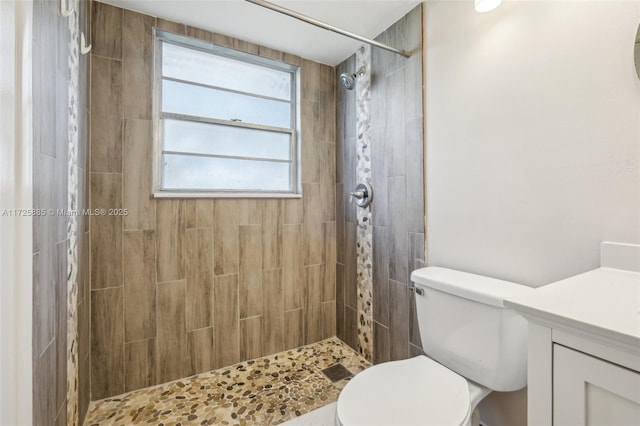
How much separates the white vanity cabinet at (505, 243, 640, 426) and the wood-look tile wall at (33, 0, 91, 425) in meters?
1.28

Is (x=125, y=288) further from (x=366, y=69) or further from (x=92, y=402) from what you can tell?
(x=366, y=69)

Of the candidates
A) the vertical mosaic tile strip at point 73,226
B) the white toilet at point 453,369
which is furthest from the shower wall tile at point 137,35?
the white toilet at point 453,369

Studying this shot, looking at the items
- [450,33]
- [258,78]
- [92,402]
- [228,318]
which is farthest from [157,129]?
[450,33]

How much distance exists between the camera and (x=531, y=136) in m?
1.10

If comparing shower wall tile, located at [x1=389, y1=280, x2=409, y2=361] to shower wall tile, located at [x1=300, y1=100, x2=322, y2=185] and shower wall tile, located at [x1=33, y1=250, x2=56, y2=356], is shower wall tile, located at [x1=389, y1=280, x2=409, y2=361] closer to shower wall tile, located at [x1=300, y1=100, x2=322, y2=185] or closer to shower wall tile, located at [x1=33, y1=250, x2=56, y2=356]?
shower wall tile, located at [x1=300, y1=100, x2=322, y2=185]

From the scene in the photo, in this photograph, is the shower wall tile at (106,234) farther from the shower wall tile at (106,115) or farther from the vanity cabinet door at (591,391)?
the vanity cabinet door at (591,391)

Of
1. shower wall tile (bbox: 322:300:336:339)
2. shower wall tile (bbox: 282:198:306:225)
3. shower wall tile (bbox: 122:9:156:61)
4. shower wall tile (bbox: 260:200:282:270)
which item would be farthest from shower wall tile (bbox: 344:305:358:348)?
shower wall tile (bbox: 122:9:156:61)

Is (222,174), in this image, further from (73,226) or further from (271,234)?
(73,226)

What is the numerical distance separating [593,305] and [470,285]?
0.52 metres

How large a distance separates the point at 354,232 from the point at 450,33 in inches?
51.9

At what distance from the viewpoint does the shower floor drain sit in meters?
1.80

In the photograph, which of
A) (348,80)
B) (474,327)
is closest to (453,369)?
(474,327)

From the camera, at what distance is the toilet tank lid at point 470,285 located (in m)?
1.02

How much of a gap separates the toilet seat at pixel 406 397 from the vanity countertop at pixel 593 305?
51 centimetres
